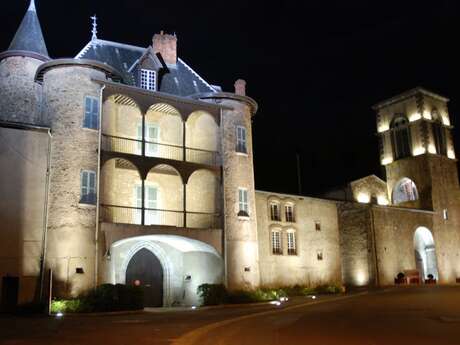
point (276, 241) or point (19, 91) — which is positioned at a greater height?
point (19, 91)

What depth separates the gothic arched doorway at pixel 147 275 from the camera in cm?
2706

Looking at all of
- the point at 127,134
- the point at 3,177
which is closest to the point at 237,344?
the point at 3,177

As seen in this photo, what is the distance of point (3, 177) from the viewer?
22.7 meters

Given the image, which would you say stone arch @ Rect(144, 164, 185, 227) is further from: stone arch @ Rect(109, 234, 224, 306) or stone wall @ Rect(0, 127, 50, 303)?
stone wall @ Rect(0, 127, 50, 303)

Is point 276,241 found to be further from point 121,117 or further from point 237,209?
point 121,117

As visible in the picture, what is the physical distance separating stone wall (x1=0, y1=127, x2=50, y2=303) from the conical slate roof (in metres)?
6.25

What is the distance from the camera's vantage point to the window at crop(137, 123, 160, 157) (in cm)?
2784

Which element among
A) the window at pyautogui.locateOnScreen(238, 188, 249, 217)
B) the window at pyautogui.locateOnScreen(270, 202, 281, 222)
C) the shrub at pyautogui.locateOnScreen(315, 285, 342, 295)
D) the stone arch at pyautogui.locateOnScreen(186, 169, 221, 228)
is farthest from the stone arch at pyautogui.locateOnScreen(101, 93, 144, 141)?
the shrub at pyautogui.locateOnScreen(315, 285, 342, 295)

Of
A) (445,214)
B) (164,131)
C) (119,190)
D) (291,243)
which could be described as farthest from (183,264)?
(445,214)

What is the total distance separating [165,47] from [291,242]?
578 inches

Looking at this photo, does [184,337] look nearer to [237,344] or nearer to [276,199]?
[237,344]

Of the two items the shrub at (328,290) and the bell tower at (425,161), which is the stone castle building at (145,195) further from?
the bell tower at (425,161)

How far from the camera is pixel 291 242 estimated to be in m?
33.3

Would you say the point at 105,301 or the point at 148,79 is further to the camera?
the point at 148,79
